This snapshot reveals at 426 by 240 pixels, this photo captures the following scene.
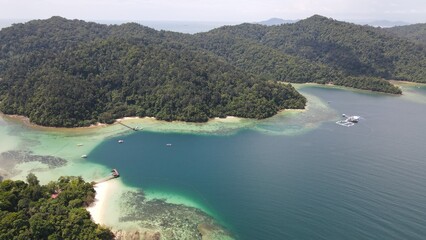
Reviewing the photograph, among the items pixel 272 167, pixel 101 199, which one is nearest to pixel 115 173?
pixel 101 199

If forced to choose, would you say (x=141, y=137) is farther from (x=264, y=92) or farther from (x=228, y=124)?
(x=264, y=92)

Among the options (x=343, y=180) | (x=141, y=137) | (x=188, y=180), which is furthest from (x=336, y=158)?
(x=141, y=137)

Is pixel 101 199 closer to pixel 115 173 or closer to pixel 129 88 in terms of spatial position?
pixel 115 173

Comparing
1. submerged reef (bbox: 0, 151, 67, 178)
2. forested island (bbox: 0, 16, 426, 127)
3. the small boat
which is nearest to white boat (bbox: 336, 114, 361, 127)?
forested island (bbox: 0, 16, 426, 127)

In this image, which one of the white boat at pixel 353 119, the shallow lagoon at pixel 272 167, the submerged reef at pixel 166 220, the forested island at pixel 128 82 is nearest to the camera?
the submerged reef at pixel 166 220

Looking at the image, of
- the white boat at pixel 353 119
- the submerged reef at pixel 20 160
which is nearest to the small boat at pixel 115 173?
the submerged reef at pixel 20 160

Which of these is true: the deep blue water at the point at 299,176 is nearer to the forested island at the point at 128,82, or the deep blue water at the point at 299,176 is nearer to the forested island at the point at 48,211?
the forested island at the point at 48,211

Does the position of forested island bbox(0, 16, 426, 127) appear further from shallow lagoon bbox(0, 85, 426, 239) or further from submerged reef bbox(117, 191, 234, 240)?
submerged reef bbox(117, 191, 234, 240)
